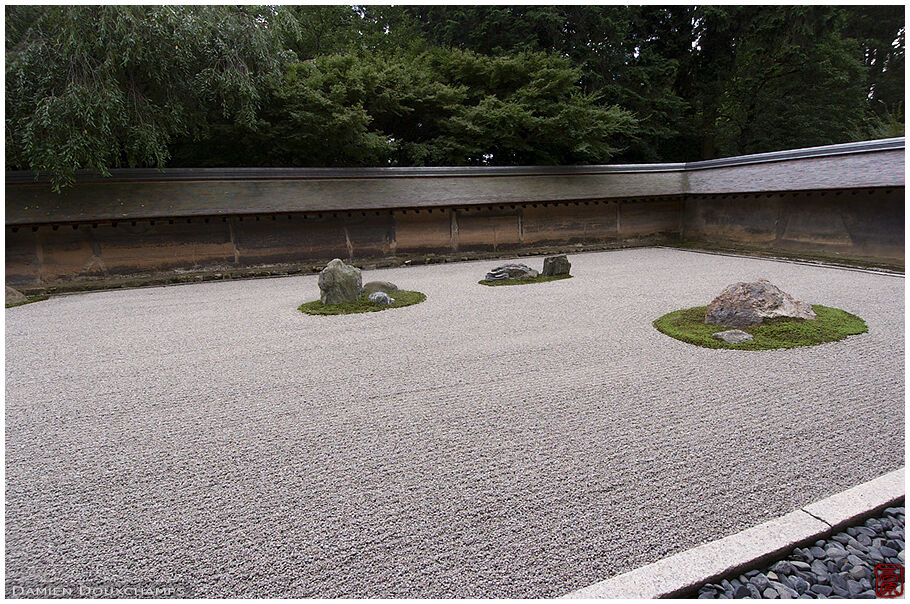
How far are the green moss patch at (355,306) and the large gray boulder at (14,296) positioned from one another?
4774 mm

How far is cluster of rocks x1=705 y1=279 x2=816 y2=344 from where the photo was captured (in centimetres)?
468

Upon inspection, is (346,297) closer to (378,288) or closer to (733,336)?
(378,288)

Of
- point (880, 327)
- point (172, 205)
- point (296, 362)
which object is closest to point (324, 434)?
point (296, 362)

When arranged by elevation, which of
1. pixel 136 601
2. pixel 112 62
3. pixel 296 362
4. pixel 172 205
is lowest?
pixel 136 601

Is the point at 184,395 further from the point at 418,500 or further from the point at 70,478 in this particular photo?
the point at 418,500

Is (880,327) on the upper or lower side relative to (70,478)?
upper

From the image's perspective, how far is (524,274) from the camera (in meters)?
8.30

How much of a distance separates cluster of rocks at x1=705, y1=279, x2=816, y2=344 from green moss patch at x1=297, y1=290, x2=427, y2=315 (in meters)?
3.68

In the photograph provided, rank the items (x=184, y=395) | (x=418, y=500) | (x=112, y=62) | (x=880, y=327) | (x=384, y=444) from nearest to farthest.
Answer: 1. (x=418, y=500)
2. (x=384, y=444)
3. (x=184, y=395)
4. (x=880, y=327)
5. (x=112, y=62)

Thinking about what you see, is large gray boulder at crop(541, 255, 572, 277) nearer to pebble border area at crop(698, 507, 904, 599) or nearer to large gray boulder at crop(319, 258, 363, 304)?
large gray boulder at crop(319, 258, 363, 304)

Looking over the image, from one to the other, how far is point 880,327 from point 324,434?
5.20m

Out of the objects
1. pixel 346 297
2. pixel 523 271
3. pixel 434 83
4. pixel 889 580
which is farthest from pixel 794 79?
pixel 889 580

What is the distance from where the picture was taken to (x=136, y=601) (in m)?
1.65

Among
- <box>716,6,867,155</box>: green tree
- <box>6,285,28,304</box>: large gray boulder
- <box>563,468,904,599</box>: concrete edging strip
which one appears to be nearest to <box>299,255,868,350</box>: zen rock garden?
<box>563,468,904,599</box>: concrete edging strip
